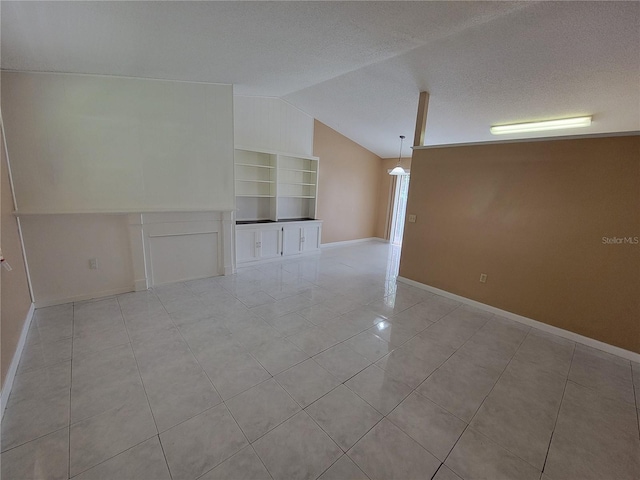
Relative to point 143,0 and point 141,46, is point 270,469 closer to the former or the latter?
point 143,0

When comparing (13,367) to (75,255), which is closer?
(13,367)

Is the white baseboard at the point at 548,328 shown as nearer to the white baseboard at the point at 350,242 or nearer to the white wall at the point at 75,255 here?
the white baseboard at the point at 350,242

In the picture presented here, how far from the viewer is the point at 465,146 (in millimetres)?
3629

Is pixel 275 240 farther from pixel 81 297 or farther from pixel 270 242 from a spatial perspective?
pixel 81 297

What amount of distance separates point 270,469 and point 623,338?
11.6 ft

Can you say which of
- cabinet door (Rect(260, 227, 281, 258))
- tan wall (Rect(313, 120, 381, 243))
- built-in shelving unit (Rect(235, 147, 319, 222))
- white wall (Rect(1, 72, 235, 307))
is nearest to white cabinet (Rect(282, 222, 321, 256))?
cabinet door (Rect(260, 227, 281, 258))

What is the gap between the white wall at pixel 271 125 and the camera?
486 cm

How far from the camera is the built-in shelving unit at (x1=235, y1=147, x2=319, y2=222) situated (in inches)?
203

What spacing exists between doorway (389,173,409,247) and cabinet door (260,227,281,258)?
3725mm

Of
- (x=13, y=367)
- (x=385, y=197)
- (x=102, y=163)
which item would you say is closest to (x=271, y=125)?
(x=102, y=163)

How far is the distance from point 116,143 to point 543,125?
576 cm

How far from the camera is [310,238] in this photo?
5961mm

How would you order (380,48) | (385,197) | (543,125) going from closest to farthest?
1. (380,48)
2. (543,125)
3. (385,197)

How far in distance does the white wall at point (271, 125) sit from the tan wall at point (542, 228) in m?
2.62
